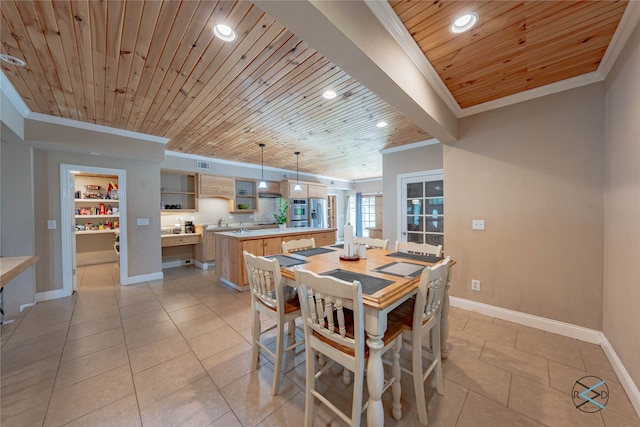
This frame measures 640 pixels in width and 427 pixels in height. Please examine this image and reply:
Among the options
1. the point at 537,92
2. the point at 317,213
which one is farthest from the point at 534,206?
the point at 317,213

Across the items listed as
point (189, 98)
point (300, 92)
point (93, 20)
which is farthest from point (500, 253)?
point (93, 20)

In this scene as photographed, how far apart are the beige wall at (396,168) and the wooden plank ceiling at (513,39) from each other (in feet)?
6.06

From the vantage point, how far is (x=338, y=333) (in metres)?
1.35

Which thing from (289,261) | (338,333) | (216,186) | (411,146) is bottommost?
(338,333)

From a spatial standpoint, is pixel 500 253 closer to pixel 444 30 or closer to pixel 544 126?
pixel 544 126

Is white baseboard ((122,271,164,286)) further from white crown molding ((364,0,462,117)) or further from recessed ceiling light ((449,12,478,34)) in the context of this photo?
recessed ceiling light ((449,12,478,34))

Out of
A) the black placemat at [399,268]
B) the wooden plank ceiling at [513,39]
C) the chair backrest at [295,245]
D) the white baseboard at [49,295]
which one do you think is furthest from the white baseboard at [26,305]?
the wooden plank ceiling at [513,39]

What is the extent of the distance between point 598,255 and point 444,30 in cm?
248

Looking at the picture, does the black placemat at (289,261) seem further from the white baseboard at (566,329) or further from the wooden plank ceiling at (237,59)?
the white baseboard at (566,329)

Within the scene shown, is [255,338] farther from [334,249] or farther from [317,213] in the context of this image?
[317,213]

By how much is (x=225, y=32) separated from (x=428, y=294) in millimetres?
2295

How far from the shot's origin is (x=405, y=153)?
14.8 ft

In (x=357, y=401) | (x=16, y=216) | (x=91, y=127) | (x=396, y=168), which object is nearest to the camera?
(x=357, y=401)

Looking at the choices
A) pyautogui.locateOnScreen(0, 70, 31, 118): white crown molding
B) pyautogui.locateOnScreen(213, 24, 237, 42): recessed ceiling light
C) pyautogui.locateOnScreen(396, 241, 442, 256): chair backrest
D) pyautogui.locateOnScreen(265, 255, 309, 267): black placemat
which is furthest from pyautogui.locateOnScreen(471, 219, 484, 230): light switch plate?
pyautogui.locateOnScreen(0, 70, 31, 118): white crown molding
